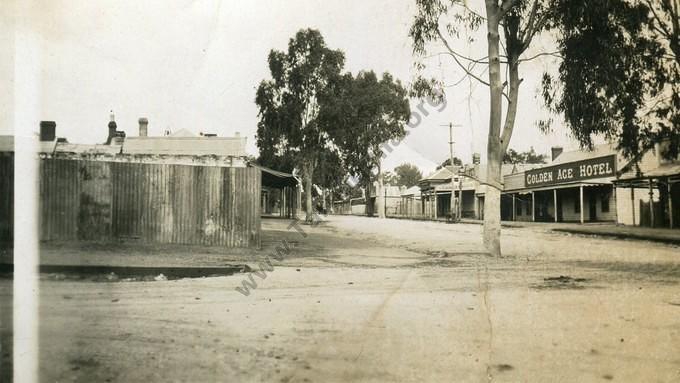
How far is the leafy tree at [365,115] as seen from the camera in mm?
20484

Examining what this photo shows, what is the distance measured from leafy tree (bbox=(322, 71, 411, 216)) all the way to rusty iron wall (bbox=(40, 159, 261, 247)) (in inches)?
322

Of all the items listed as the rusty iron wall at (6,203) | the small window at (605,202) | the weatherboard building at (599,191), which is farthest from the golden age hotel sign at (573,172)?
the rusty iron wall at (6,203)

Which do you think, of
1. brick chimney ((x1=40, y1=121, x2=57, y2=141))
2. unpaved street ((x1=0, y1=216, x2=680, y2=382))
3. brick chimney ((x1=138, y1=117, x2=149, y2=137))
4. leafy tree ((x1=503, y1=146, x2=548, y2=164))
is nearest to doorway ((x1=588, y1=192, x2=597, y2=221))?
unpaved street ((x1=0, y1=216, x2=680, y2=382))

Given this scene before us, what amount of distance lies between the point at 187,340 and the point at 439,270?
224 inches

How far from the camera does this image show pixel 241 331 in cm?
457

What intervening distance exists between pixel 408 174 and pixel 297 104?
107 m

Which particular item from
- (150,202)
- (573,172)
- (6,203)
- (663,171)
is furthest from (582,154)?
(6,203)

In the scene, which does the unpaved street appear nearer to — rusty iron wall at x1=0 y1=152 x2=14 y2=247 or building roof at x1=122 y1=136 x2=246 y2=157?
rusty iron wall at x1=0 y1=152 x2=14 y2=247

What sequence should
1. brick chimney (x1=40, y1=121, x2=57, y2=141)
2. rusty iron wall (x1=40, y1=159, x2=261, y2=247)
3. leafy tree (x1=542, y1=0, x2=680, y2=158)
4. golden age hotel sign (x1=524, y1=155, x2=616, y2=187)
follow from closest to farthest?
brick chimney (x1=40, y1=121, x2=57, y2=141) → leafy tree (x1=542, y1=0, x2=680, y2=158) → rusty iron wall (x1=40, y1=159, x2=261, y2=247) → golden age hotel sign (x1=524, y1=155, x2=616, y2=187)

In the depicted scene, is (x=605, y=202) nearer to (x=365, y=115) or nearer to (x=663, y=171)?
(x=663, y=171)

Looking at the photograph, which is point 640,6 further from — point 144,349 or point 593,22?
point 144,349

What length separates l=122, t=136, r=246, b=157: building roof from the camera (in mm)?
25312

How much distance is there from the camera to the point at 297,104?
61.7 ft

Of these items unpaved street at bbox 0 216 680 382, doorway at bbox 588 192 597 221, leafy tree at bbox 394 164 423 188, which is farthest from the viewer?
leafy tree at bbox 394 164 423 188
